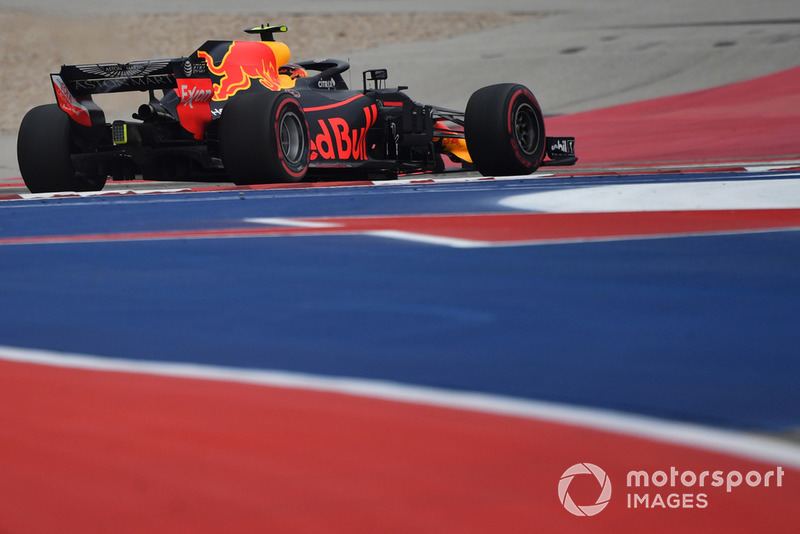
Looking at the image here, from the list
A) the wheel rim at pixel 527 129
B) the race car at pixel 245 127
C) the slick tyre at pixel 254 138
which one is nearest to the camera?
the slick tyre at pixel 254 138

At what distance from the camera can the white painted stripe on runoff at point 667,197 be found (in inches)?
179

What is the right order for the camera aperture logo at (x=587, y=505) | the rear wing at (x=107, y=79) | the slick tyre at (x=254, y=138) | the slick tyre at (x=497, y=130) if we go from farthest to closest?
1. the slick tyre at (x=497, y=130)
2. the rear wing at (x=107, y=79)
3. the slick tyre at (x=254, y=138)
4. the camera aperture logo at (x=587, y=505)

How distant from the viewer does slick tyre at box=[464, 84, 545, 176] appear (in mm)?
8469

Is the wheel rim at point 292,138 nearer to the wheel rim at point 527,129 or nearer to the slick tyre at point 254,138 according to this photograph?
the slick tyre at point 254,138

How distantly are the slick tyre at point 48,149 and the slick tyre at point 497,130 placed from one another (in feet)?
9.23

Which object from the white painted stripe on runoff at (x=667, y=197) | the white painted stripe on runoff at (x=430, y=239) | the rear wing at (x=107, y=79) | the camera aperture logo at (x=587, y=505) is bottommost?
the white painted stripe on runoff at (x=667, y=197)

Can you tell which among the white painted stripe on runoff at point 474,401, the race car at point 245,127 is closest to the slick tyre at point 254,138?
the race car at point 245,127

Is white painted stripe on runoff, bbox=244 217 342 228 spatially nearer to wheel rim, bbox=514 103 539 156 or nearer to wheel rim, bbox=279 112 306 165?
wheel rim, bbox=279 112 306 165

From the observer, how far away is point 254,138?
24.1 feet

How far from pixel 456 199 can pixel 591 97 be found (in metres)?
25.4

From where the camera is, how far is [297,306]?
2348 mm

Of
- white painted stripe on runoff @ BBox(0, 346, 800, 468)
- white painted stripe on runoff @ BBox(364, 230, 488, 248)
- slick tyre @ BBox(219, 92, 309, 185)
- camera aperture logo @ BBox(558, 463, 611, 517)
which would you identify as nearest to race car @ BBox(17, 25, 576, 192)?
slick tyre @ BBox(219, 92, 309, 185)

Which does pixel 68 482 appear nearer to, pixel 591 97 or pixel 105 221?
pixel 105 221

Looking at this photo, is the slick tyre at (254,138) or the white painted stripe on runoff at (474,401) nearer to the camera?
the white painted stripe on runoff at (474,401)
